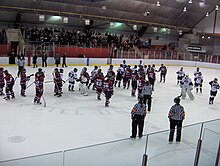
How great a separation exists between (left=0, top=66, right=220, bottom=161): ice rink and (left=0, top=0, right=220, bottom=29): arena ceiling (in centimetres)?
1167

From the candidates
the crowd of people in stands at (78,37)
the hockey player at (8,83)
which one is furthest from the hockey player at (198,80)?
the crowd of people in stands at (78,37)

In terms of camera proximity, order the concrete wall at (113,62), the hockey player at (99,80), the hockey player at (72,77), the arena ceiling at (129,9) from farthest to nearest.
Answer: the arena ceiling at (129,9) < the concrete wall at (113,62) < the hockey player at (72,77) < the hockey player at (99,80)

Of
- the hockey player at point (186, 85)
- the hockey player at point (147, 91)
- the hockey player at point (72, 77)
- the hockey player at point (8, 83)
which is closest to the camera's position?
the hockey player at point (147, 91)

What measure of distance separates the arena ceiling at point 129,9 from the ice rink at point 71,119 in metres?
11.7

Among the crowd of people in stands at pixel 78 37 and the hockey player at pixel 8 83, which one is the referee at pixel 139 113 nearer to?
the hockey player at pixel 8 83

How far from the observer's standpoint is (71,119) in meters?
9.12

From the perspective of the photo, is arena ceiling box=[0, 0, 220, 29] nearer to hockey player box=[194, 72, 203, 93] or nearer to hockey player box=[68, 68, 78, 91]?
hockey player box=[68, 68, 78, 91]

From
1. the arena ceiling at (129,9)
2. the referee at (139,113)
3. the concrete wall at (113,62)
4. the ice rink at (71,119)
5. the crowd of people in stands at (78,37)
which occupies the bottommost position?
the ice rink at (71,119)

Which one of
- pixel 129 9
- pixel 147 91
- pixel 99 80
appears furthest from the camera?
pixel 129 9

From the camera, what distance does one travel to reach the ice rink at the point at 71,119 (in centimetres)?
700

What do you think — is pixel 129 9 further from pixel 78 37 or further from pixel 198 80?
pixel 198 80

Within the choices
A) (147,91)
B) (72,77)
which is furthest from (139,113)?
(72,77)

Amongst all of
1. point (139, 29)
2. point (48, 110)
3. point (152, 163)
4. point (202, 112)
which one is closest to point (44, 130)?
point (48, 110)

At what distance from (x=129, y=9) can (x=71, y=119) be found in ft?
73.0
